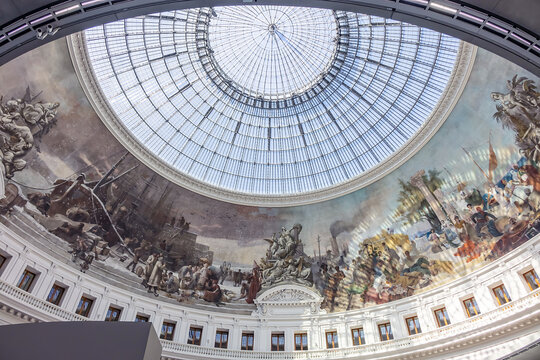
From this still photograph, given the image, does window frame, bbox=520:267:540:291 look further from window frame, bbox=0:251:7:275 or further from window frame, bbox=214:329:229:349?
window frame, bbox=0:251:7:275

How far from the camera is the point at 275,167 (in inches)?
1463

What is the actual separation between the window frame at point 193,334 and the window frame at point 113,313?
5.32m

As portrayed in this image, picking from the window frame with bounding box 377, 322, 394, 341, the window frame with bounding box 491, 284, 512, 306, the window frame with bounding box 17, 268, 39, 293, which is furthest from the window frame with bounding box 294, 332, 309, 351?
the window frame with bounding box 17, 268, 39, 293

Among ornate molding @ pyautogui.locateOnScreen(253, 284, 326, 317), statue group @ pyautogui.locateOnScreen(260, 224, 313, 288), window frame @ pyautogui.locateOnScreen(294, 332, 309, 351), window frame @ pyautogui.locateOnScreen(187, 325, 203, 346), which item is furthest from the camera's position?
statue group @ pyautogui.locateOnScreen(260, 224, 313, 288)

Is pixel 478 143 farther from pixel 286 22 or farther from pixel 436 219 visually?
pixel 286 22

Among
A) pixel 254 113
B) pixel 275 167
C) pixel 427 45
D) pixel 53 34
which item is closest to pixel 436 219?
pixel 427 45

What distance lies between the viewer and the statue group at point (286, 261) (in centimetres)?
3238

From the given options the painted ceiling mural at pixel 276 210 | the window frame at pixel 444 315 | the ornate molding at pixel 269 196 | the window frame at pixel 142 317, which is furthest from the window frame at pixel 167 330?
the window frame at pixel 444 315

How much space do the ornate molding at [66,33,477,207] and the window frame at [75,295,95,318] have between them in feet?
34.9

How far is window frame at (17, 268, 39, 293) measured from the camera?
22750mm

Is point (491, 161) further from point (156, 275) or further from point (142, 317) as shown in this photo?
point (142, 317)

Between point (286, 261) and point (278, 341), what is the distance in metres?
6.59

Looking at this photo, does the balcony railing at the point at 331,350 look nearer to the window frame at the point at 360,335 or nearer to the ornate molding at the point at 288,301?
the window frame at the point at 360,335

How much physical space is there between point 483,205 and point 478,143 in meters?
4.22
